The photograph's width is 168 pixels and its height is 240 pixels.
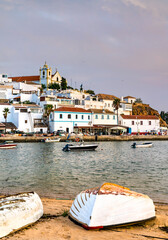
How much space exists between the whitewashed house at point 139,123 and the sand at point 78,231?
69394mm

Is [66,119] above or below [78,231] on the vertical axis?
above

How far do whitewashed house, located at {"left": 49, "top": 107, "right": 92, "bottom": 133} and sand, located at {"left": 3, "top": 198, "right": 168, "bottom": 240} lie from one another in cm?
5776

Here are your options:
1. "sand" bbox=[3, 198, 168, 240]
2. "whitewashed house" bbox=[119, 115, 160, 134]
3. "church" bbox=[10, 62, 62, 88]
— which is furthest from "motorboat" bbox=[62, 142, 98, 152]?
"church" bbox=[10, 62, 62, 88]

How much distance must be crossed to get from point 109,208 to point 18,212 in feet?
9.64

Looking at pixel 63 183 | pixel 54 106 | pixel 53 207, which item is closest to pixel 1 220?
pixel 53 207

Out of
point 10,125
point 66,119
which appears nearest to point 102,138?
point 66,119

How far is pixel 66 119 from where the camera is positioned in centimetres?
6850

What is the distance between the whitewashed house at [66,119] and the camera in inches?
2645

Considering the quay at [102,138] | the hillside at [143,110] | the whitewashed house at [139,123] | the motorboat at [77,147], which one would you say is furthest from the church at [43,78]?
the motorboat at [77,147]

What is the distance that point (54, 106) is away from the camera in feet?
240

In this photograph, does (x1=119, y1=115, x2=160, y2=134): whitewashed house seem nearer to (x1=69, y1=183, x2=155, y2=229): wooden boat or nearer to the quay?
the quay

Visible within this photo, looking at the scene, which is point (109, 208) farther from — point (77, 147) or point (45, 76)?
point (45, 76)

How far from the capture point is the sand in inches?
305

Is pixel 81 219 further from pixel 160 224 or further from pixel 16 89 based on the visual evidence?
pixel 16 89
